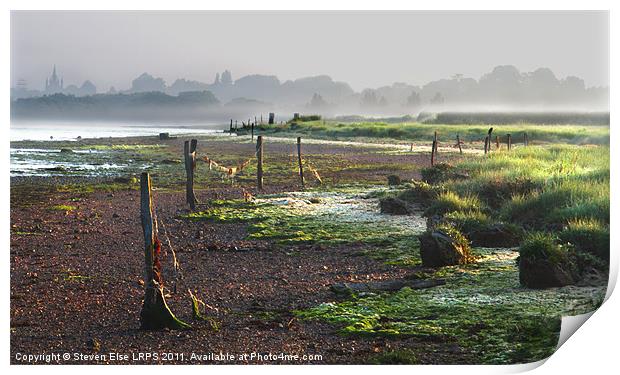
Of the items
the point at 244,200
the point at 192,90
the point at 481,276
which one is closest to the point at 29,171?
the point at 244,200

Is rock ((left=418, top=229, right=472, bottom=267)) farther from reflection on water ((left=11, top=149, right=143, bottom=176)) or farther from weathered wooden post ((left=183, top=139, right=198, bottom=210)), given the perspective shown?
reflection on water ((left=11, top=149, right=143, bottom=176))

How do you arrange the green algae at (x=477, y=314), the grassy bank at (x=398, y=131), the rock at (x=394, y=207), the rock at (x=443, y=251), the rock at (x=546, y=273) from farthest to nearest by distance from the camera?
1. the grassy bank at (x=398, y=131)
2. the rock at (x=394, y=207)
3. the rock at (x=443, y=251)
4. the rock at (x=546, y=273)
5. the green algae at (x=477, y=314)

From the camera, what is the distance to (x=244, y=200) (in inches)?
758

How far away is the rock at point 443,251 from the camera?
11109 mm

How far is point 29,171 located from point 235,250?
14.4m

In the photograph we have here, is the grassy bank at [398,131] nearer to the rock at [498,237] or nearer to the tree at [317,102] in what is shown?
the rock at [498,237]

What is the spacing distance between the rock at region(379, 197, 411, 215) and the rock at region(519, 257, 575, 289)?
6090mm

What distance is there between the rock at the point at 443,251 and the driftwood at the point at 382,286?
31.5 inches

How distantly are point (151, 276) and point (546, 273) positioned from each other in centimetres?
471

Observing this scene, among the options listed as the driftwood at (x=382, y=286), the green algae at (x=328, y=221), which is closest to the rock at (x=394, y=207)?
the green algae at (x=328, y=221)

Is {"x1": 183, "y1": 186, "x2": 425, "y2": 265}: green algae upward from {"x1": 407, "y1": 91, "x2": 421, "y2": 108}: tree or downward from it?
downward

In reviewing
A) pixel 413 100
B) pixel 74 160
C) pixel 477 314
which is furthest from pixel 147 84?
pixel 74 160

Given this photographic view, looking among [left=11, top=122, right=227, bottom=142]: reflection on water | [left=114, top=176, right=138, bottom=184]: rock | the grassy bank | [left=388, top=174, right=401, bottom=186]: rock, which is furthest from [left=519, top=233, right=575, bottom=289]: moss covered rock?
[left=114, top=176, right=138, bottom=184]: rock

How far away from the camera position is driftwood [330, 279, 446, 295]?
990cm
